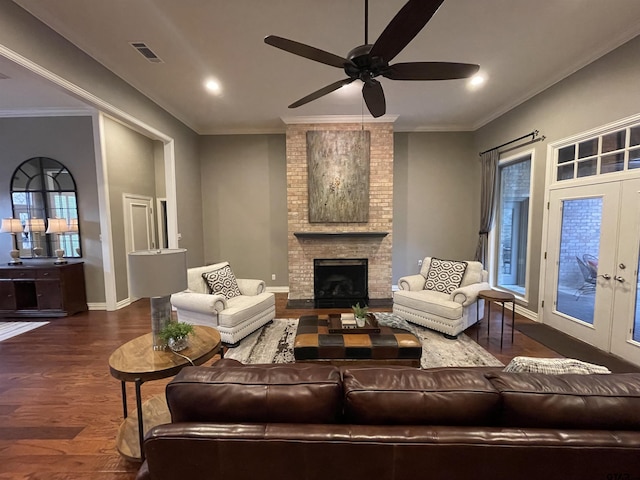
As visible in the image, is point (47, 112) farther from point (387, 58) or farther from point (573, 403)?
point (573, 403)

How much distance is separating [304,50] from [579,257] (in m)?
3.98

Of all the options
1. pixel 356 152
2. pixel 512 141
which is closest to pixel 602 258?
pixel 512 141

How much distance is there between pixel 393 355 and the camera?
256cm

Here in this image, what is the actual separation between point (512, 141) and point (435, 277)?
2.56 meters

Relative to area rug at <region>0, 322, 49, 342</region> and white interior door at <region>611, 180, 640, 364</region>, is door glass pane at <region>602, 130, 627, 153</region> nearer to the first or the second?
white interior door at <region>611, 180, 640, 364</region>

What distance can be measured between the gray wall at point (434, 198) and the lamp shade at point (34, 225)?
6.14 m

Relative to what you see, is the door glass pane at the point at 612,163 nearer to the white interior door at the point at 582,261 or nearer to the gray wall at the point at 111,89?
the white interior door at the point at 582,261

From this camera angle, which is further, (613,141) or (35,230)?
(35,230)

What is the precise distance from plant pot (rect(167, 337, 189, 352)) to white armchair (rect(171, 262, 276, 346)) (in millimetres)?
1060

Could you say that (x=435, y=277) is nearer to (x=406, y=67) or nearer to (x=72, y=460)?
(x=406, y=67)

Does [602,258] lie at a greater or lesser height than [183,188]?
lesser

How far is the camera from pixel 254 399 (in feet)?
3.57

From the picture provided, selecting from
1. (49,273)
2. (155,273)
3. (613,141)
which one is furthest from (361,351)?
(49,273)

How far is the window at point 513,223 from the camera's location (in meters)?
4.53
